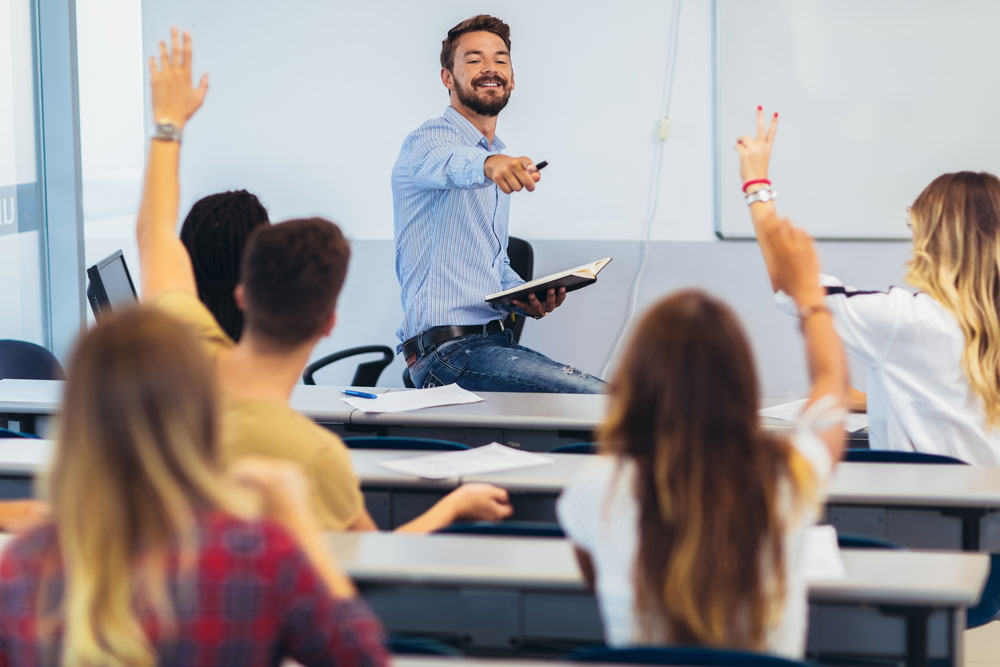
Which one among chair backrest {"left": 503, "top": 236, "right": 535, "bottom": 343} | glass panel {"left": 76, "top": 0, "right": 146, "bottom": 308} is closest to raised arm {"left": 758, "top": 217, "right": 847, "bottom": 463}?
chair backrest {"left": 503, "top": 236, "right": 535, "bottom": 343}

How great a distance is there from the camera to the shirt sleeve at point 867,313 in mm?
2359

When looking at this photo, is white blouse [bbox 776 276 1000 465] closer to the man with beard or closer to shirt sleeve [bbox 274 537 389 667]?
the man with beard

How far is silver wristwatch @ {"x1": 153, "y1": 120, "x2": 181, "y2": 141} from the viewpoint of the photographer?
2023 mm

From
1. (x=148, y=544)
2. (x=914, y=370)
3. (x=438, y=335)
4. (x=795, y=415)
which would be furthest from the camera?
(x=438, y=335)

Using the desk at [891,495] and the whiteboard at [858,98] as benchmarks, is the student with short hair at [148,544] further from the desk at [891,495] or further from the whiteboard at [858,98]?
the whiteboard at [858,98]

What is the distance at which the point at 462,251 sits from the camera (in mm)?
3498

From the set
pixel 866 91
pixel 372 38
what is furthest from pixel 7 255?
pixel 866 91

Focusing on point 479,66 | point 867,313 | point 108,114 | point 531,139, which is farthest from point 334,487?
point 108,114

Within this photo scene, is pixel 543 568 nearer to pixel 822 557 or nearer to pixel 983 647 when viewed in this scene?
pixel 822 557

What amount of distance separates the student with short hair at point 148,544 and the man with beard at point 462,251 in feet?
7.27

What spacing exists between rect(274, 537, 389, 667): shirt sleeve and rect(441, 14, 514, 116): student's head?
8.67ft

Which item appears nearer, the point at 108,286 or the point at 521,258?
the point at 108,286

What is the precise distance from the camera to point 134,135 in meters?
5.39

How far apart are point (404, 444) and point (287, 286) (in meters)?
0.90
